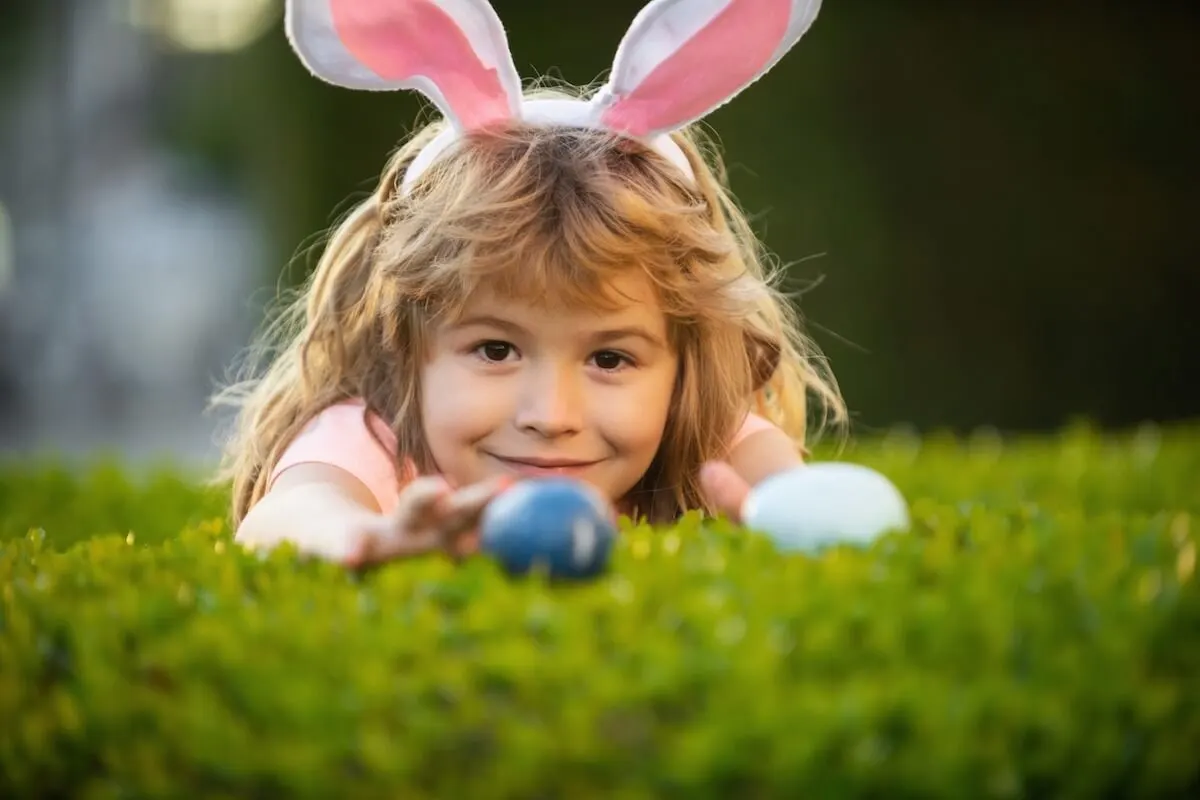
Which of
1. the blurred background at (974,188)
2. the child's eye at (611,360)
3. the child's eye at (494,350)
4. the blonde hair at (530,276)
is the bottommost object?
the child's eye at (494,350)

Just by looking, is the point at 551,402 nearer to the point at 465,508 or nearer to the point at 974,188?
the point at 465,508

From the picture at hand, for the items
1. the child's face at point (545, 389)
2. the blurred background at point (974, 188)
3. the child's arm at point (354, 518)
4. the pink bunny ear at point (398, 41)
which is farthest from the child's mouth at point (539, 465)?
the blurred background at point (974, 188)

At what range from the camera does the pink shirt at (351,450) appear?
3.34 meters

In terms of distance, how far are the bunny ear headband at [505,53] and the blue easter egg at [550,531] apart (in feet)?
4.35

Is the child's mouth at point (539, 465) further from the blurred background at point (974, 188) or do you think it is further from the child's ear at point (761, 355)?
the blurred background at point (974, 188)

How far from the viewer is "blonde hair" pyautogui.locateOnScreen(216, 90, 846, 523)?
10.6 feet

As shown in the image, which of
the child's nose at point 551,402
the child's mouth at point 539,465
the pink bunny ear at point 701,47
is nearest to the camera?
the child's nose at point 551,402

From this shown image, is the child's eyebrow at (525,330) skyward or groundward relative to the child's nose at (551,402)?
skyward

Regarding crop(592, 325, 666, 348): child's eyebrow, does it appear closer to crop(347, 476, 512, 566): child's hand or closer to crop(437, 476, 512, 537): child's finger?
crop(347, 476, 512, 566): child's hand

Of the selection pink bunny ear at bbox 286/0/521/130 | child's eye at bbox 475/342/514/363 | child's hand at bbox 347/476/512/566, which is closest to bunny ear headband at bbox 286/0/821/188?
pink bunny ear at bbox 286/0/521/130

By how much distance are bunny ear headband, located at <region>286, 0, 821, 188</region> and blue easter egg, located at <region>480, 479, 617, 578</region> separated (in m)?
1.32

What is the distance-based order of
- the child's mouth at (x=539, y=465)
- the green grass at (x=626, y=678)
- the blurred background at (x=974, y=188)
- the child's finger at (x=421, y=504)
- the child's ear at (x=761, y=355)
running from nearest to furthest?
the green grass at (x=626, y=678) → the child's finger at (x=421, y=504) → the child's mouth at (x=539, y=465) → the child's ear at (x=761, y=355) → the blurred background at (x=974, y=188)

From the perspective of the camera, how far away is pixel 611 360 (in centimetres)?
331

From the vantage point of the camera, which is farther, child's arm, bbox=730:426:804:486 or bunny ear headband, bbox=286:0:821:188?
child's arm, bbox=730:426:804:486
